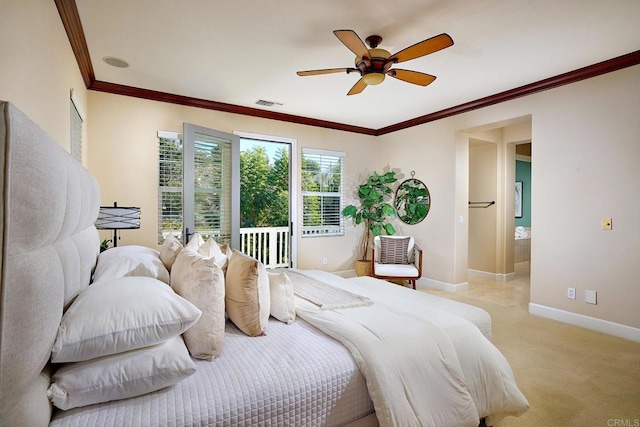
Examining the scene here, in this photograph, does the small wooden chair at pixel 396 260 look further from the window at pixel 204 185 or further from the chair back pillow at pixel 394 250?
the window at pixel 204 185

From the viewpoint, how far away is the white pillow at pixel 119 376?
0.99 metres

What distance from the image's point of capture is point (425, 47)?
2.33 meters

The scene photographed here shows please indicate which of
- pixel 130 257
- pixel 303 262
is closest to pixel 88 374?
pixel 130 257

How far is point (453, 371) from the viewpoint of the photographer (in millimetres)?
1519

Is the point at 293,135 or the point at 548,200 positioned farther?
the point at 293,135

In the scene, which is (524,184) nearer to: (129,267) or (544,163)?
(544,163)

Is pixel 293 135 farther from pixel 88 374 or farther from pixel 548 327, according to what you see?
pixel 88 374

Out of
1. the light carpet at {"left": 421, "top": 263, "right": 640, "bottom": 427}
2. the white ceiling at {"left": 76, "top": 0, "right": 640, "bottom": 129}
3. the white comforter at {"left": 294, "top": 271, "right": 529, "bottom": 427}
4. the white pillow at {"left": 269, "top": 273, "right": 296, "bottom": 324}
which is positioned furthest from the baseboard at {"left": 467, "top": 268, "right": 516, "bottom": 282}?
the white pillow at {"left": 269, "top": 273, "right": 296, "bottom": 324}

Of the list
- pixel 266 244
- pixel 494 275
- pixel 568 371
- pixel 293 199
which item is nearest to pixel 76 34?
pixel 293 199

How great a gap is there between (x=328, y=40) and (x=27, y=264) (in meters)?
2.66

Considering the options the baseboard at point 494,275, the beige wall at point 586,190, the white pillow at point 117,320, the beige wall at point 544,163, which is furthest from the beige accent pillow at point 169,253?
the baseboard at point 494,275

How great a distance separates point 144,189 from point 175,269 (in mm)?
2704

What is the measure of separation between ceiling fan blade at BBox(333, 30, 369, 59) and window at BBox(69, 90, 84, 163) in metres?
2.27

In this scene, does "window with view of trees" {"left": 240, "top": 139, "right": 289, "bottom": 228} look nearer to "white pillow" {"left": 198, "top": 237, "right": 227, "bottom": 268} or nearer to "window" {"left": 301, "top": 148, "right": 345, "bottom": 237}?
"window" {"left": 301, "top": 148, "right": 345, "bottom": 237}
